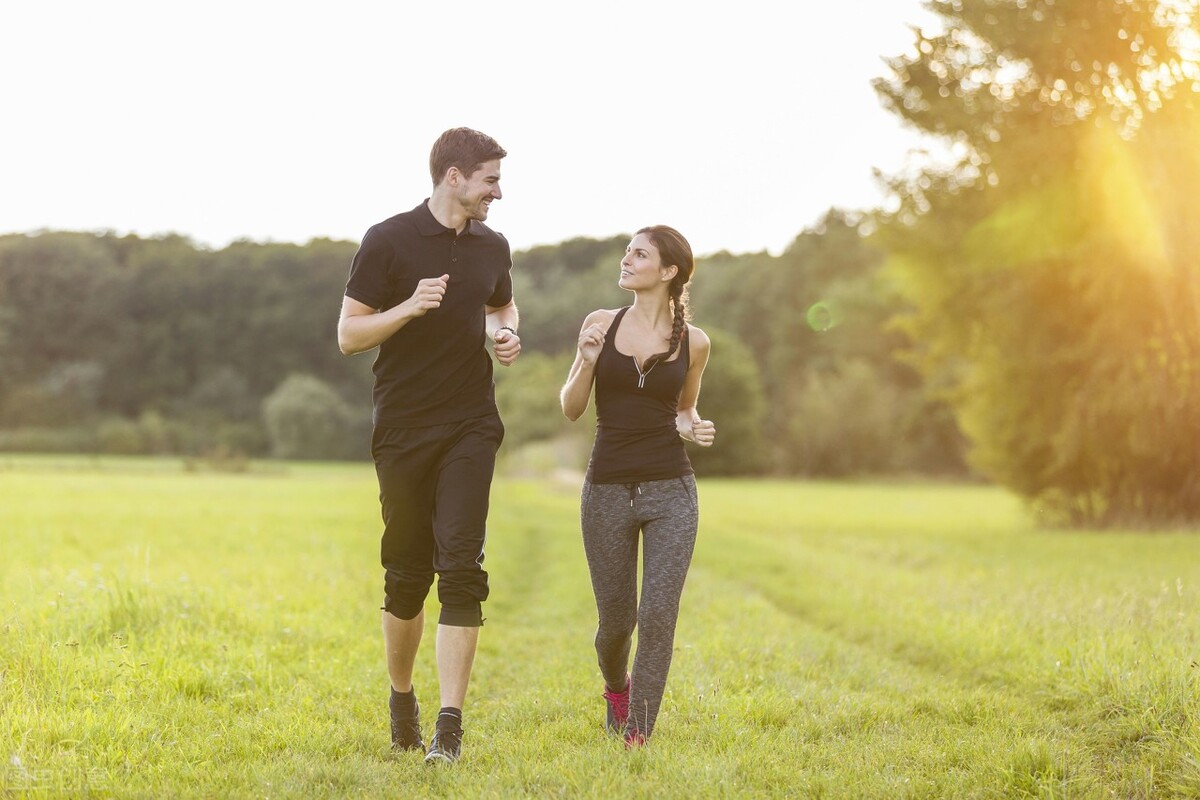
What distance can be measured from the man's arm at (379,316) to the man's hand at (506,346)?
0.34 m

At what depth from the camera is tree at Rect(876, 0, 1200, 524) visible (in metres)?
18.9

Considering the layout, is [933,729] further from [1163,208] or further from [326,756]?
[1163,208]

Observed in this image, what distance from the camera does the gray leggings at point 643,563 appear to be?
534 centimetres

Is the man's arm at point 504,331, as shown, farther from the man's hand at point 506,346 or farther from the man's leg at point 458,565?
the man's leg at point 458,565

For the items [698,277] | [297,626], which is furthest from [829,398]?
[297,626]

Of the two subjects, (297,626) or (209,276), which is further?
(209,276)

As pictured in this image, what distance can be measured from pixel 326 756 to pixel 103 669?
1.80 metres

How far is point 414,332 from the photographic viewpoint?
5250mm

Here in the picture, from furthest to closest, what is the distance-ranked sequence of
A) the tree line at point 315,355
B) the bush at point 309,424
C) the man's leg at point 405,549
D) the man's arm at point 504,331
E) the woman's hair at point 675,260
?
the bush at point 309,424, the tree line at point 315,355, the woman's hair at point 675,260, the man's leg at point 405,549, the man's arm at point 504,331

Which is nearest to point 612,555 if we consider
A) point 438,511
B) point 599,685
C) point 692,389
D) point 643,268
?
point 438,511


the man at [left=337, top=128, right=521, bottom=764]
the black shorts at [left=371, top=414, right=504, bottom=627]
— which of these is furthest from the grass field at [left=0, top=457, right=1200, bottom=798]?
the black shorts at [left=371, top=414, right=504, bottom=627]

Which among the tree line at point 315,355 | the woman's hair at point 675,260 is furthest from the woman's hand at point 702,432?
the tree line at point 315,355

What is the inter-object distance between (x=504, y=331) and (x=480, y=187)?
0.72m

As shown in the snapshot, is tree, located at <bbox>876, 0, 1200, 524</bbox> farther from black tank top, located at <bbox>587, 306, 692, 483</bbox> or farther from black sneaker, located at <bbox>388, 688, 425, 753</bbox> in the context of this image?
black sneaker, located at <bbox>388, 688, 425, 753</bbox>
